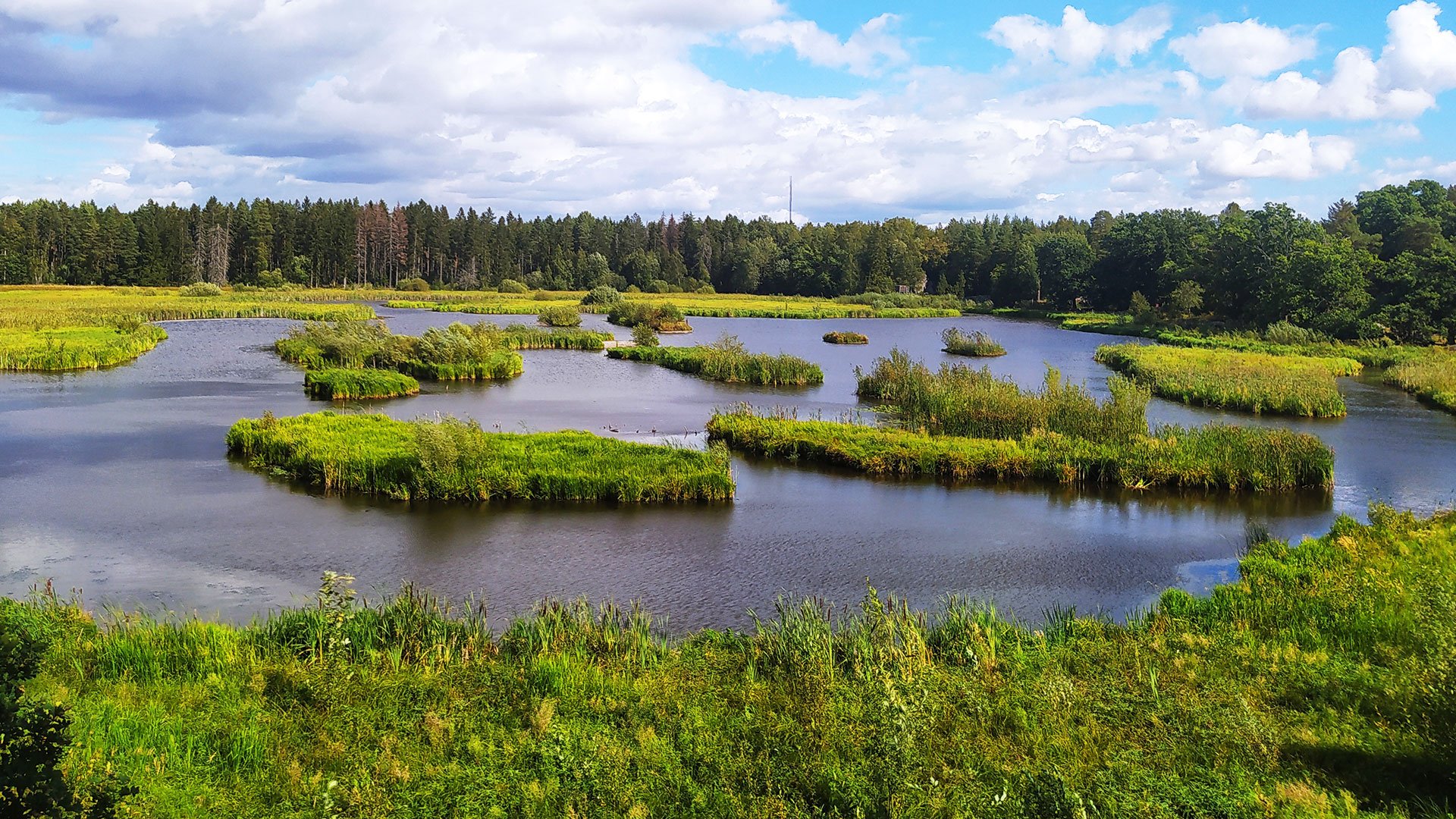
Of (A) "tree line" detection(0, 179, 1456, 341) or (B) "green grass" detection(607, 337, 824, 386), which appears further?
(A) "tree line" detection(0, 179, 1456, 341)

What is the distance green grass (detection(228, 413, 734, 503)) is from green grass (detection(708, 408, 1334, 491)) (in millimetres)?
4790

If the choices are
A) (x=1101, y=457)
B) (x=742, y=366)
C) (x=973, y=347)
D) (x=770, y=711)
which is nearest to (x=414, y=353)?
(x=742, y=366)

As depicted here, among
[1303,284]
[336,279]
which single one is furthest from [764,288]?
[1303,284]

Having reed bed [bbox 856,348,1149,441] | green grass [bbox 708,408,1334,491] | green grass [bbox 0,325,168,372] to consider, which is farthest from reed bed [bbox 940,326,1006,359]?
green grass [bbox 0,325,168,372]

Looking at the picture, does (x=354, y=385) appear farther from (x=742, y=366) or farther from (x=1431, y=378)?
(x=1431, y=378)

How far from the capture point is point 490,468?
21.2 metres

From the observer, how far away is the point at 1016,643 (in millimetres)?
12062

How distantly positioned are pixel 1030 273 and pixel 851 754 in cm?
11620

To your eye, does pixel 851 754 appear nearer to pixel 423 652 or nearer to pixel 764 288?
pixel 423 652

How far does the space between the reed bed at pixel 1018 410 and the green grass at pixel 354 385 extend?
1864 cm

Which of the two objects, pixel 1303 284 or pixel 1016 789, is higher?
pixel 1303 284

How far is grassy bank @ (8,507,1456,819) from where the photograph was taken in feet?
26.9

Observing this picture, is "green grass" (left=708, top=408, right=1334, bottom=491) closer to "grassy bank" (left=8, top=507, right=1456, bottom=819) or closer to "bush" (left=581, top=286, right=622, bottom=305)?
"grassy bank" (left=8, top=507, right=1456, bottom=819)

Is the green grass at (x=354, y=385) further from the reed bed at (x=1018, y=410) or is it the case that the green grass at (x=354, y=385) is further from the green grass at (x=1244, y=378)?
the green grass at (x=1244, y=378)
